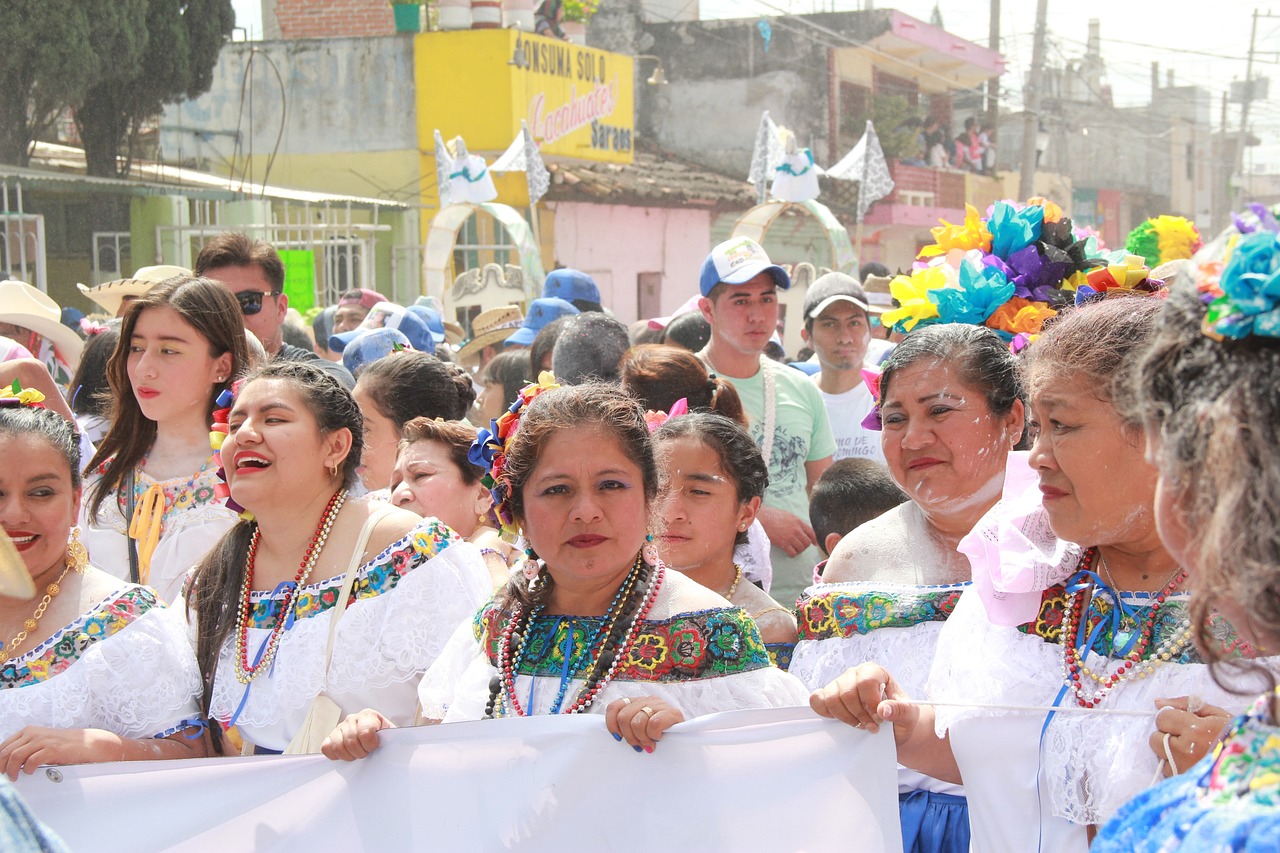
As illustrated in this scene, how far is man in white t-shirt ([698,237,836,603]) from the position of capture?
204 inches

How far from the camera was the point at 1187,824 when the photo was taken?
137cm

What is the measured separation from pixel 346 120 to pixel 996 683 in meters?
18.4

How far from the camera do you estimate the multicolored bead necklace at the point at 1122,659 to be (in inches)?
90.2

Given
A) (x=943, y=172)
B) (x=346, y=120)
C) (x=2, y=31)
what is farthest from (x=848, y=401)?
(x=943, y=172)

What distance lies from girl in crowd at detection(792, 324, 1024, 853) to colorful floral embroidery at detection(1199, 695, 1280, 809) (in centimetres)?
145

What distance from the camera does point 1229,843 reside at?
1298 millimetres

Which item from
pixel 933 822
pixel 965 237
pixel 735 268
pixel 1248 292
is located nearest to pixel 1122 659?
pixel 933 822

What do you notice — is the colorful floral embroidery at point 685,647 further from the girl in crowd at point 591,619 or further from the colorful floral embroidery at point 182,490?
the colorful floral embroidery at point 182,490

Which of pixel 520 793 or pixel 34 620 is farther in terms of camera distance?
pixel 34 620

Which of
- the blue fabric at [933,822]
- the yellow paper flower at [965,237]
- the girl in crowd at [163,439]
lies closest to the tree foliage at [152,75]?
the girl in crowd at [163,439]

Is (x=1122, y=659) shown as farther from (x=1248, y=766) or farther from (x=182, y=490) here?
(x=182, y=490)

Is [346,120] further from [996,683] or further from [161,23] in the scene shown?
[996,683]

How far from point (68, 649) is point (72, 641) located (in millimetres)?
19

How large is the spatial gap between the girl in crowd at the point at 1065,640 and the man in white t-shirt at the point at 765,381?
7.44 feet
